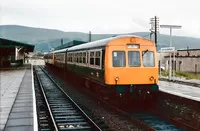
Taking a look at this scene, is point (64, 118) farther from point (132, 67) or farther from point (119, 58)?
point (132, 67)

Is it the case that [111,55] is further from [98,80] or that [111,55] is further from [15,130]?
[15,130]

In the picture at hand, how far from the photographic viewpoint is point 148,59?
1348 cm

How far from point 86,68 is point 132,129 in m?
7.41

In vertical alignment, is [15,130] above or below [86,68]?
below

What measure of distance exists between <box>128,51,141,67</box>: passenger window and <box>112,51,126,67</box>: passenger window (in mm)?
259

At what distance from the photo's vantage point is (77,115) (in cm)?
1246

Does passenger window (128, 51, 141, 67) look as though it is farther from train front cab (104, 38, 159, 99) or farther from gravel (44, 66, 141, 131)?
gravel (44, 66, 141, 131)

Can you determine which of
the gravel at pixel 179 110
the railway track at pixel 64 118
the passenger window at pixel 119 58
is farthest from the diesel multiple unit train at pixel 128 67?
the railway track at pixel 64 118

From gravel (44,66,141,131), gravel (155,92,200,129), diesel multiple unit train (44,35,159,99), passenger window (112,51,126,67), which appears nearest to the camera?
gravel (44,66,141,131)

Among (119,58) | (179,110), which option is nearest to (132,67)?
(119,58)

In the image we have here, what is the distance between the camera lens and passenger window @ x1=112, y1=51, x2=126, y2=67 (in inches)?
515

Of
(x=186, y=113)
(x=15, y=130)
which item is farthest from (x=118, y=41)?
(x=15, y=130)

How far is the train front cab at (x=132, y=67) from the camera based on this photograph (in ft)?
42.5

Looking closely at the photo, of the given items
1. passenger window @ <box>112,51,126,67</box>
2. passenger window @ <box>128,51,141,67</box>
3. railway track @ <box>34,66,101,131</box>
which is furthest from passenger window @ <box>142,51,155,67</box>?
railway track @ <box>34,66,101,131</box>
